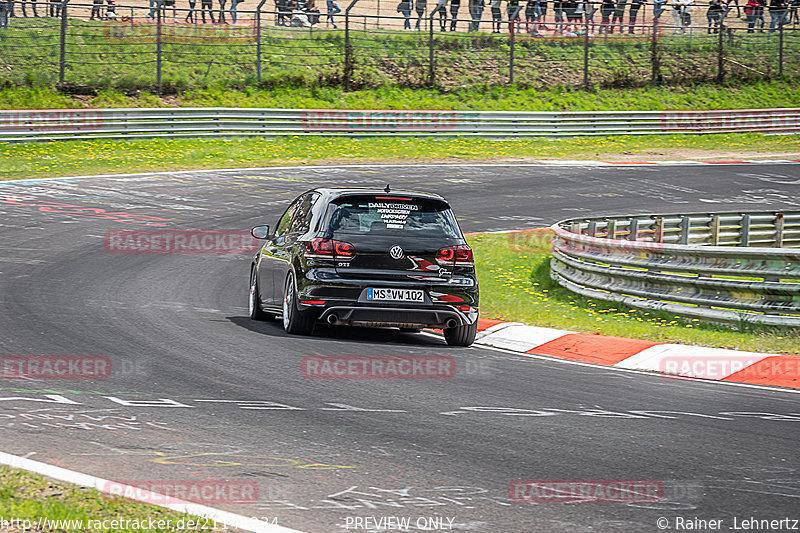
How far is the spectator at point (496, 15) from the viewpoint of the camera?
39.2 m

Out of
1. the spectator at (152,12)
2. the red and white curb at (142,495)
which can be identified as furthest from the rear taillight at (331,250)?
the spectator at (152,12)

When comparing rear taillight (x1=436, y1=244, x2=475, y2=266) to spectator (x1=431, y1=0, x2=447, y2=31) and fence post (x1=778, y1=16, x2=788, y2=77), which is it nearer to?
spectator (x1=431, y1=0, x2=447, y2=31)

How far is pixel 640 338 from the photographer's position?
440 inches

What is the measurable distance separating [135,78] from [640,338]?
26.3m

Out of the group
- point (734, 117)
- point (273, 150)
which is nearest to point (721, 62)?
point (734, 117)

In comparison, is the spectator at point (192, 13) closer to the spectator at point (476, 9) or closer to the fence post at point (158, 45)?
the fence post at point (158, 45)

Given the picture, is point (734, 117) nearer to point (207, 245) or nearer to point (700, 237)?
point (700, 237)

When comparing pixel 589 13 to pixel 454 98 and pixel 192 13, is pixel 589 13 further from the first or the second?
pixel 192 13

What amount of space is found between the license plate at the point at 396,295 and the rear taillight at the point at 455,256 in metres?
0.40

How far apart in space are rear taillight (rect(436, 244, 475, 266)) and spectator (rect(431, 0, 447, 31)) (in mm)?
29687

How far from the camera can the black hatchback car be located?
10195mm

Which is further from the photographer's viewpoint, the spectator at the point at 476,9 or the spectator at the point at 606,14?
the spectator at the point at 606,14

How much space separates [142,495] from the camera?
5.26 meters

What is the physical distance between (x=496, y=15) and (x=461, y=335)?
103 feet
